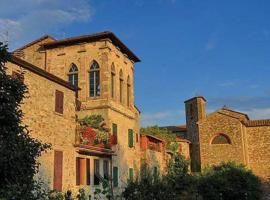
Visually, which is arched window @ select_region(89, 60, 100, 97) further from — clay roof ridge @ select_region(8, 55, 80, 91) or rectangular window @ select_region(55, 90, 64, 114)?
rectangular window @ select_region(55, 90, 64, 114)

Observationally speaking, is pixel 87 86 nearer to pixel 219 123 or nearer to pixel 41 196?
pixel 41 196

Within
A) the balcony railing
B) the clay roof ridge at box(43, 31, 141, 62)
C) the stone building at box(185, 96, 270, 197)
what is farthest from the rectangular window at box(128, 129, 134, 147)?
the stone building at box(185, 96, 270, 197)

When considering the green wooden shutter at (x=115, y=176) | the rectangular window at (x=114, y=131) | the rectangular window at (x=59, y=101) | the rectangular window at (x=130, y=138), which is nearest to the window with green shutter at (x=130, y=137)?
the rectangular window at (x=130, y=138)

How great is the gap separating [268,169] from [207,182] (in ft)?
70.2

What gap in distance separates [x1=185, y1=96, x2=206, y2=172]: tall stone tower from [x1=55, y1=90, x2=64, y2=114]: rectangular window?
1197 inches

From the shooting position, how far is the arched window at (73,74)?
95.9 feet

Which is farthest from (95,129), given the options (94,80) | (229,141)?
(229,141)

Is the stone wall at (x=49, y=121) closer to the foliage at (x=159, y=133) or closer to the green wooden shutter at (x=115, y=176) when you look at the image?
the green wooden shutter at (x=115, y=176)

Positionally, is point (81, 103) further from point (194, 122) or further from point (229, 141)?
point (194, 122)

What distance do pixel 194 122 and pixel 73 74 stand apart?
84.2 ft

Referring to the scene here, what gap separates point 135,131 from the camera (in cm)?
3234

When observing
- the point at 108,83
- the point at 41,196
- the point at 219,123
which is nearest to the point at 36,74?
the point at 108,83

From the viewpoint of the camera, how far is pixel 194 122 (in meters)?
51.5

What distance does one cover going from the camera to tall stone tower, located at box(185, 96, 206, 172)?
163 feet
